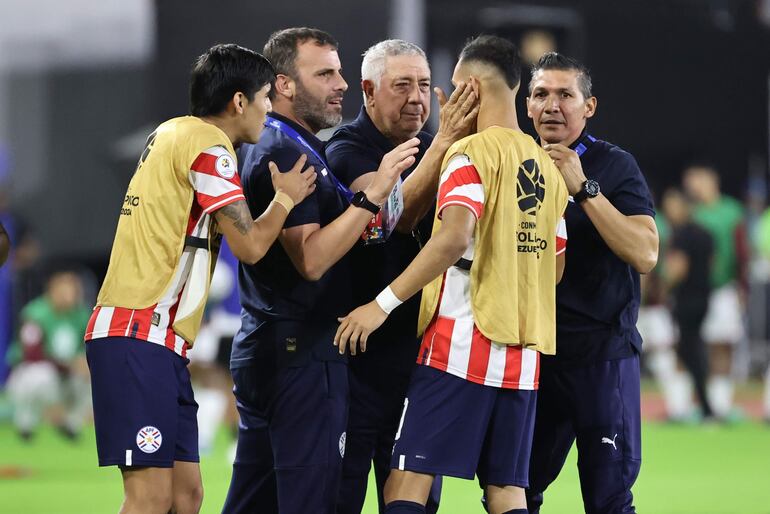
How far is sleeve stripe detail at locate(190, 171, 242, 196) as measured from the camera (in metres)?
4.77

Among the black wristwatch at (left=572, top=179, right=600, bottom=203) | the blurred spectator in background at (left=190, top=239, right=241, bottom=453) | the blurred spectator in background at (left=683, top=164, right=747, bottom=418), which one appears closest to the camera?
the black wristwatch at (left=572, top=179, right=600, bottom=203)

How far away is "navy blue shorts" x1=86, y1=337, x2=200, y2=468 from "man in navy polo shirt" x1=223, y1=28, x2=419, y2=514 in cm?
51

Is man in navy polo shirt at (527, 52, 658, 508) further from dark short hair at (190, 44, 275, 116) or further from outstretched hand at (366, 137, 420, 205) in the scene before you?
dark short hair at (190, 44, 275, 116)

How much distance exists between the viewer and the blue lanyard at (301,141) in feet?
17.4

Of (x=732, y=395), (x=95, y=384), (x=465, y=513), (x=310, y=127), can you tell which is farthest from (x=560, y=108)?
(x=732, y=395)

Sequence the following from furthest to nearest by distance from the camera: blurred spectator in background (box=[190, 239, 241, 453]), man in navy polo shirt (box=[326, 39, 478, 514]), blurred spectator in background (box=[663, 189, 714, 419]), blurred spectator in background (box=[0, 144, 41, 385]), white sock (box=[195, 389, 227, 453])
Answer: blurred spectator in background (box=[0, 144, 41, 385]) < blurred spectator in background (box=[663, 189, 714, 419]) < white sock (box=[195, 389, 227, 453]) < blurred spectator in background (box=[190, 239, 241, 453]) < man in navy polo shirt (box=[326, 39, 478, 514])

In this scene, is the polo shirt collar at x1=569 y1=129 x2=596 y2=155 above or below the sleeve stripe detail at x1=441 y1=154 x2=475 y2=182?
above

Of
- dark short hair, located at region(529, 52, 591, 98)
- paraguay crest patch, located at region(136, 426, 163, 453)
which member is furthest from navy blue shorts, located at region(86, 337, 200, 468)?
dark short hair, located at region(529, 52, 591, 98)

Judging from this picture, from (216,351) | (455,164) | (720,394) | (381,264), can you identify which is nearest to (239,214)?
(455,164)

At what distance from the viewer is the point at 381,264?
566cm

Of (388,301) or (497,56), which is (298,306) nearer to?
(388,301)

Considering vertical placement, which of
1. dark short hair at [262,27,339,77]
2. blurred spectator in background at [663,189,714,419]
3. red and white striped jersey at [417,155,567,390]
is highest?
dark short hair at [262,27,339,77]

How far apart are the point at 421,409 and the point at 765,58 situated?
17964mm

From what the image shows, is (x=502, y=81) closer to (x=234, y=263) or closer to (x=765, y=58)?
(x=234, y=263)
